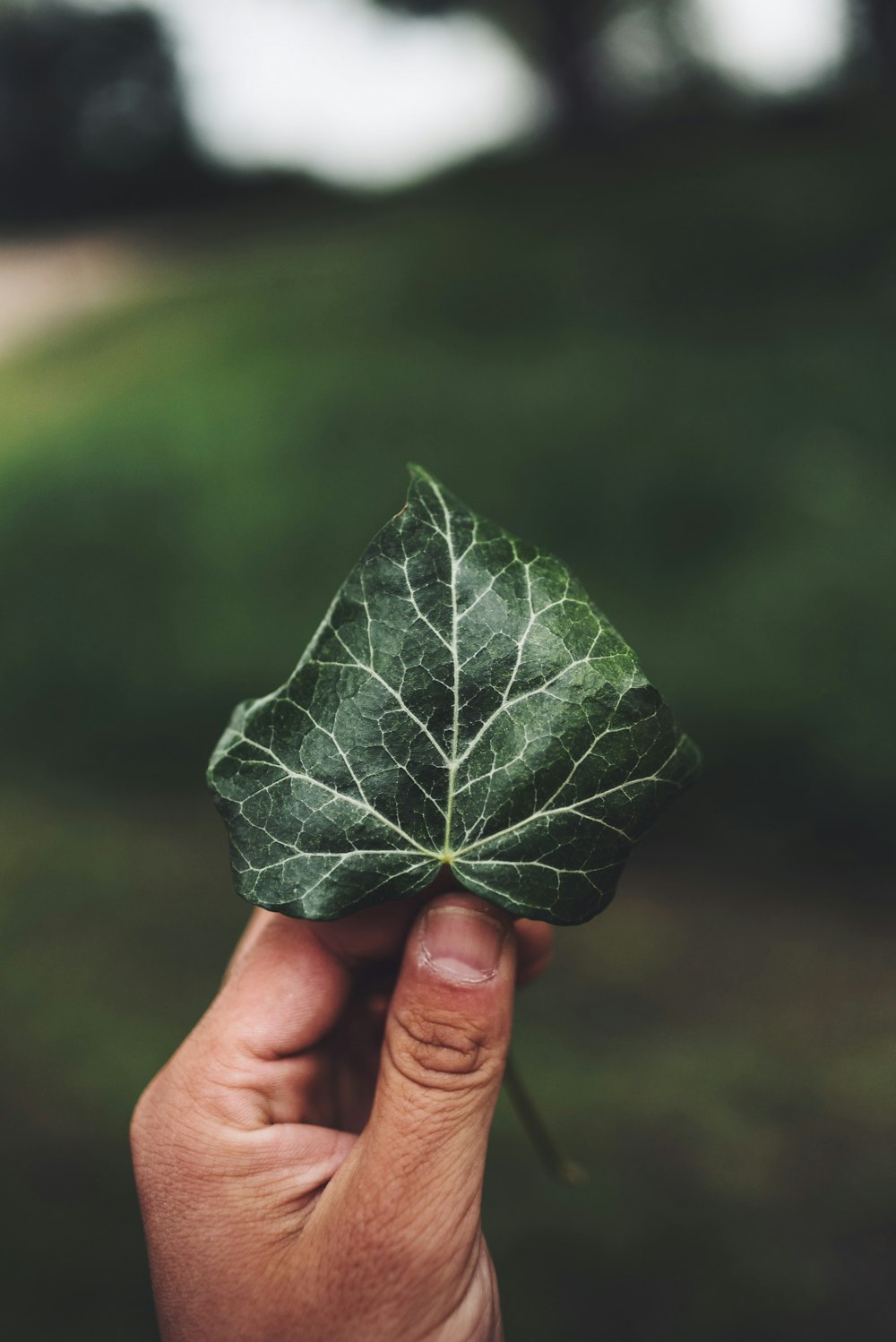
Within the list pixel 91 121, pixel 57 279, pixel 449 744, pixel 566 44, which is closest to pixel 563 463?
pixel 449 744

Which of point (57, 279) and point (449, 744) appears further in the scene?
point (57, 279)

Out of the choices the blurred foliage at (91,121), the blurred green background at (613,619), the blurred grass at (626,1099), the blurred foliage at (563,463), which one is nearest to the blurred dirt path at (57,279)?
the blurred foliage at (91,121)

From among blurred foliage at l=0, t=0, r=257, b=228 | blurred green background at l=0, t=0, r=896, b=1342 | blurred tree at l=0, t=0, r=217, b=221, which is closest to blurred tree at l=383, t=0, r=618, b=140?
blurred green background at l=0, t=0, r=896, b=1342

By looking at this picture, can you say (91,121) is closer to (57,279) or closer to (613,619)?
(57,279)

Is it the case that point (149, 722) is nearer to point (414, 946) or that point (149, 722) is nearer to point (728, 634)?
point (728, 634)

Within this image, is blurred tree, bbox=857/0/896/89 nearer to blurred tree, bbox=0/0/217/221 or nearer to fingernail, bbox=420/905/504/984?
blurred tree, bbox=0/0/217/221


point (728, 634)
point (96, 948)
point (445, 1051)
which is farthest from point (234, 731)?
point (728, 634)

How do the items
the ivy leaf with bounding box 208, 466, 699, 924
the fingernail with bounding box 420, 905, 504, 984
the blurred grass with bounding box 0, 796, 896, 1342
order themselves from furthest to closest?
1. the blurred grass with bounding box 0, 796, 896, 1342
2. the fingernail with bounding box 420, 905, 504, 984
3. the ivy leaf with bounding box 208, 466, 699, 924
